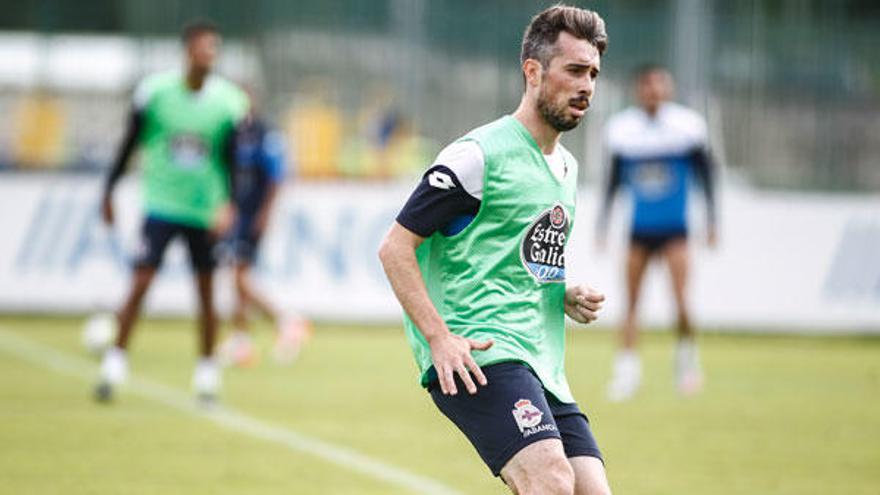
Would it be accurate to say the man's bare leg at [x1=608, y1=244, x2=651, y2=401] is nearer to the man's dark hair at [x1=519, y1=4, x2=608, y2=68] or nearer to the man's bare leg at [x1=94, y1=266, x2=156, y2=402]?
the man's bare leg at [x1=94, y1=266, x2=156, y2=402]

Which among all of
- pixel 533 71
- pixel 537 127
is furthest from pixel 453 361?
pixel 533 71

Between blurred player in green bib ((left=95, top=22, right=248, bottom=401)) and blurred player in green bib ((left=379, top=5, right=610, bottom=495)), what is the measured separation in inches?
276

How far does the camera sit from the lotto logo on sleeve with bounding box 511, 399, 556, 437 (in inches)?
222

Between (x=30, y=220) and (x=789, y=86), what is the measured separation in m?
10.4

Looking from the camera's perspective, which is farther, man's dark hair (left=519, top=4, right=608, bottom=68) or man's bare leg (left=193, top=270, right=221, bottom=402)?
man's bare leg (left=193, top=270, right=221, bottom=402)

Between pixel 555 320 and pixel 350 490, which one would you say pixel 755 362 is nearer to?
pixel 350 490

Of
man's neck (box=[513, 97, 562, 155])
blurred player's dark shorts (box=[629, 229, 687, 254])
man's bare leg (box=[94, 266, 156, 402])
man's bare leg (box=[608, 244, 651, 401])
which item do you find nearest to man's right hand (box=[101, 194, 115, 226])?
man's bare leg (box=[94, 266, 156, 402])

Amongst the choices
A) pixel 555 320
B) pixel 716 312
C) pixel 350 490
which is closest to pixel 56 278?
pixel 716 312

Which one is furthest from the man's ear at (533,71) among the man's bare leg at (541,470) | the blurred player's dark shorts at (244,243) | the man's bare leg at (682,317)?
the blurred player's dark shorts at (244,243)

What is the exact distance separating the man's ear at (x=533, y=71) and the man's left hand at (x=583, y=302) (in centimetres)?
78

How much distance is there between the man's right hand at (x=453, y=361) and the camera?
18.4 feet

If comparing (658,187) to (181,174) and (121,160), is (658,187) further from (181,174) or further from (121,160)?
(121,160)

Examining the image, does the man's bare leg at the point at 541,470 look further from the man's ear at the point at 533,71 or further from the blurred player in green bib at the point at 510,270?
the man's ear at the point at 533,71

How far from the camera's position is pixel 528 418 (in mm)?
5664
